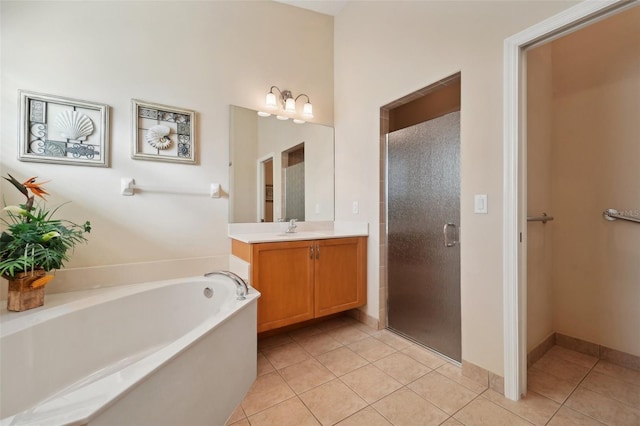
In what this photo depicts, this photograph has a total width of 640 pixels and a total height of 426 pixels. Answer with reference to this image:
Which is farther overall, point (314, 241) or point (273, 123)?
point (273, 123)

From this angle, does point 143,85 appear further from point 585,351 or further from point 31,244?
point 585,351

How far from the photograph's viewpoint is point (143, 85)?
200cm

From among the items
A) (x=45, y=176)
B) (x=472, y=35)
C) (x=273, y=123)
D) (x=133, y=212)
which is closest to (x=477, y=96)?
(x=472, y=35)

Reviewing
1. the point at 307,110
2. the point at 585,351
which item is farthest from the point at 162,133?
the point at 585,351

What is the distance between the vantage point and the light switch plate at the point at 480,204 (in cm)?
158

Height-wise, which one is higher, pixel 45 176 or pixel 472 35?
pixel 472 35

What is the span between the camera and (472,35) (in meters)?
1.65

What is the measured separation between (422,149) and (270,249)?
137 cm

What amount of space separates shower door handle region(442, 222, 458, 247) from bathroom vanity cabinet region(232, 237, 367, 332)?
73 cm

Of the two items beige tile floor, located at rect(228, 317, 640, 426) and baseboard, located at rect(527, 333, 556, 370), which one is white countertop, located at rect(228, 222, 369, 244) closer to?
beige tile floor, located at rect(228, 317, 640, 426)

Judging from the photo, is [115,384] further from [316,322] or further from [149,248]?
[316,322]

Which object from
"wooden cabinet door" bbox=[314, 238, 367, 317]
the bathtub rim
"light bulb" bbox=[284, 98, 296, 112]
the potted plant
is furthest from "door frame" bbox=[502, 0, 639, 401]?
the potted plant

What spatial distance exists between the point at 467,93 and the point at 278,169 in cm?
159

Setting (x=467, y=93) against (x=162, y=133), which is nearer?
(x=467, y=93)
